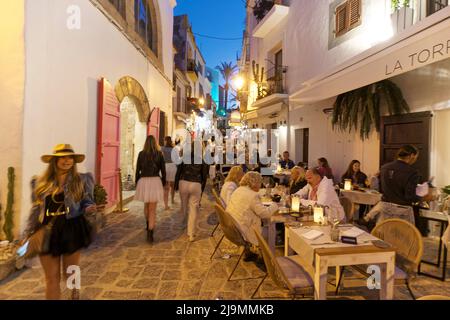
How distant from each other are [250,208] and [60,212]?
2.36 metres

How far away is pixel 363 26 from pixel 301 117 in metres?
4.04

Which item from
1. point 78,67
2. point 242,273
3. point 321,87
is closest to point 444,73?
point 321,87

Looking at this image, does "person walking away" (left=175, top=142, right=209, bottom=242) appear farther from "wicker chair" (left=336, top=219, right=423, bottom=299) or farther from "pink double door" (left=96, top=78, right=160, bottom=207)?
"wicker chair" (left=336, top=219, right=423, bottom=299)

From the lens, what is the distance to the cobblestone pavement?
3.46 meters

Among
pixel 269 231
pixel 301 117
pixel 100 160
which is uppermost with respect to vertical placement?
pixel 301 117

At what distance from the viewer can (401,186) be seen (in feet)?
13.2

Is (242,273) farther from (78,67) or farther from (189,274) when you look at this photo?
(78,67)

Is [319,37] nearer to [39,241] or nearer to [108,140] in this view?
[108,140]

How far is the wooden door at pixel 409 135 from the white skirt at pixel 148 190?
5318 millimetres

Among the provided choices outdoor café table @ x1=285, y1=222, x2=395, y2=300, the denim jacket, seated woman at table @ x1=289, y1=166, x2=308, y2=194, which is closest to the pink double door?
the denim jacket

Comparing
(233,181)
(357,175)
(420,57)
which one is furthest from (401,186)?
(357,175)

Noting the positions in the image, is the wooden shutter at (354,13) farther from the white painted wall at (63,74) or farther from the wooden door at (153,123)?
the wooden door at (153,123)

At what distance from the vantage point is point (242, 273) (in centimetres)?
407

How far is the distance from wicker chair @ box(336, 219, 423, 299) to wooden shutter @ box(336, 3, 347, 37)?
7.07 metres
